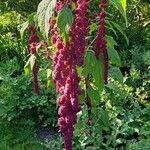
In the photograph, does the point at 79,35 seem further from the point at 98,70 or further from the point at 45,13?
the point at 98,70

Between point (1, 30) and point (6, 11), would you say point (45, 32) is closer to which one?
point (6, 11)

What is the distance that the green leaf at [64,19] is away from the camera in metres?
2.23

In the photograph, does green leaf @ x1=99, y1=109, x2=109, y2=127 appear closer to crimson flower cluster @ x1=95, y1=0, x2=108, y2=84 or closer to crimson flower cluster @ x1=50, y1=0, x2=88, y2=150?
crimson flower cluster @ x1=95, y1=0, x2=108, y2=84

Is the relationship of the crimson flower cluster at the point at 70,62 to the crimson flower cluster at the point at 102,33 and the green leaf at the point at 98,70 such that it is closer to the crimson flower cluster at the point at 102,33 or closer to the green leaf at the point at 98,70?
the crimson flower cluster at the point at 102,33

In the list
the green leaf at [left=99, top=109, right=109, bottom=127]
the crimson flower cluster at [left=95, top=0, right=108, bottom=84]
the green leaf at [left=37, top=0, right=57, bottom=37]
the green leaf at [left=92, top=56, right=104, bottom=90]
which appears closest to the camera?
the green leaf at [left=37, top=0, right=57, bottom=37]

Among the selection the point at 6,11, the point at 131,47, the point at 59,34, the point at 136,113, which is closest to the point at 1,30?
the point at 6,11

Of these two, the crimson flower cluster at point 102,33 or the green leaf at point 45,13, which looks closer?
the green leaf at point 45,13

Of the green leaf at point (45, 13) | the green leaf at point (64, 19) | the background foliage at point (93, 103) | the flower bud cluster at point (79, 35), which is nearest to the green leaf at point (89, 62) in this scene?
the background foliage at point (93, 103)

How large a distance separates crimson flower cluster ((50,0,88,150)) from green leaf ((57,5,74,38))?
50 mm

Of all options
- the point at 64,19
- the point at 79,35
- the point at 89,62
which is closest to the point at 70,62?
the point at 79,35

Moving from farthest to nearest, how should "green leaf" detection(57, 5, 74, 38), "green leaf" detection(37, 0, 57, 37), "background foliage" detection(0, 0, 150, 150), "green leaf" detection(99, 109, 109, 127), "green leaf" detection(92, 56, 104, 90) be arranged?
1. "background foliage" detection(0, 0, 150, 150)
2. "green leaf" detection(99, 109, 109, 127)
3. "green leaf" detection(92, 56, 104, 90)
4. "green leaf" detection(57, 5, 74, 38)
5. "green leaf" detection(37, 0, 57, 37)

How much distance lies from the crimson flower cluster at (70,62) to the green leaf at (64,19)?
2.0 inches

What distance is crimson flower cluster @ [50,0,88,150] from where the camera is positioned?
91.4 inches

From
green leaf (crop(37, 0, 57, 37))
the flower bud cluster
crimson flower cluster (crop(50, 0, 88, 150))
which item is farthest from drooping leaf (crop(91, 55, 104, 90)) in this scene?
green leaf (crop(37, 0, 57, 37))
